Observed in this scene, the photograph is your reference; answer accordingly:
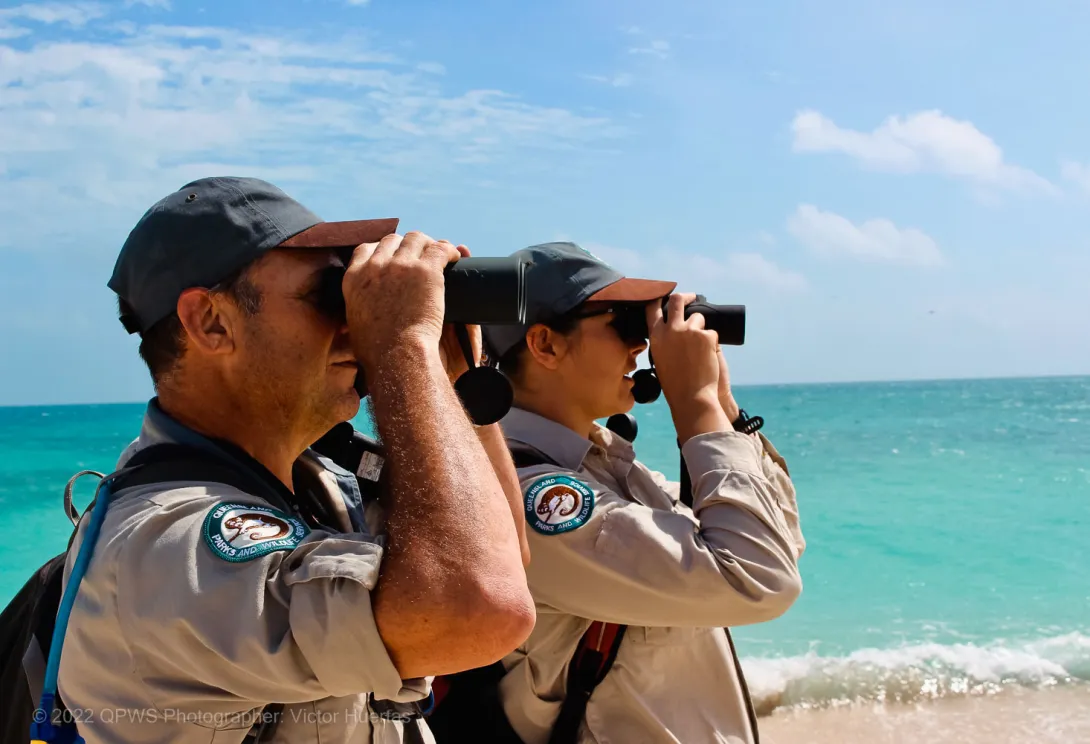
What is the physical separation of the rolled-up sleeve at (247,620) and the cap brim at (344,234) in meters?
0.42

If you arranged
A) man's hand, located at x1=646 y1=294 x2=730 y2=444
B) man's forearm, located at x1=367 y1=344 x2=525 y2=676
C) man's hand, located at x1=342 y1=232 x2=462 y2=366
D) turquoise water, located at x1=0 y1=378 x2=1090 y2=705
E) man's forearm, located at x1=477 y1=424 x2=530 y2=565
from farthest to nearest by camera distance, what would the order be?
turquoise water, located at x1=0 y1=378 x2=1090 y2=705 < man's hand, located at x1=646 y1=294 x2=730 y2=444 < man's forearm, located at x1=477 y1=424 x2=530 y2=565 < man's hand, located at x1=342 y1=232 x2=462 y2=366 < man's forearm, located at x1=367 y1=344 x2=525 y2=676

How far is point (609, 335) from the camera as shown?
2.21 meters

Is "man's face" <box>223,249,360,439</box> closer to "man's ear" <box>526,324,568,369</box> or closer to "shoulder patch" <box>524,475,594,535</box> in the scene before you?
"shoulder patch" <box>524,475,594,535</box>

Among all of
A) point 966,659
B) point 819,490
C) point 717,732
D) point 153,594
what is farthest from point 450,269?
point 819,490

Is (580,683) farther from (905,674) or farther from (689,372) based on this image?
(905,674)

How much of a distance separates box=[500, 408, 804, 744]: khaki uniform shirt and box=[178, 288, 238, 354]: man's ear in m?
0.68

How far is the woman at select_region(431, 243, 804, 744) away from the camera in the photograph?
1.80 m

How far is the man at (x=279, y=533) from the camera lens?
1113 millimetres

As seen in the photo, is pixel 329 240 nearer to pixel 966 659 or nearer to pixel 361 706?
pixel 361 706

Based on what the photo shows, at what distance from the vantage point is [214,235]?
1.38 meters

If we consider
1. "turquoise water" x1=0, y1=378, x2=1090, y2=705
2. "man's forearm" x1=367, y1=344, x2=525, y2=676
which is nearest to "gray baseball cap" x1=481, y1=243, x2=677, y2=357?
"man's forearm" x1=367, y1=344, x2=525, y2=676

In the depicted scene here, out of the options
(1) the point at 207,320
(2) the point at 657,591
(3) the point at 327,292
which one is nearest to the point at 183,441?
(1) the point at 207,320

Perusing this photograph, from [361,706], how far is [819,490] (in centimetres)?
1624

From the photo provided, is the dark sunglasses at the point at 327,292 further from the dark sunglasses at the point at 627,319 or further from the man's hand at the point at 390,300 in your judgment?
the dark sunglasses at the point at 627,319
